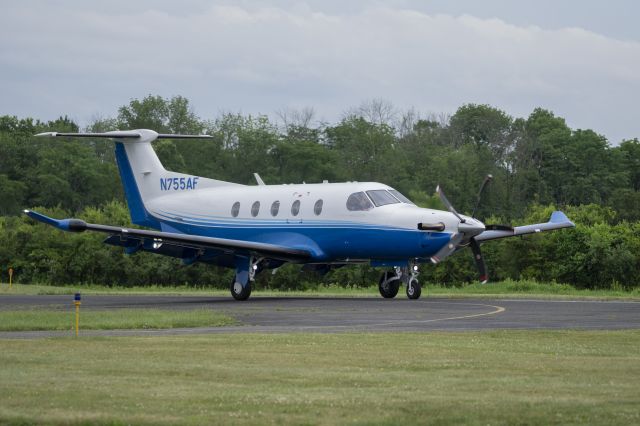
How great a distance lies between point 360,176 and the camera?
84.6 meters

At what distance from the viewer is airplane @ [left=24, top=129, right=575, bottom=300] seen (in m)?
34.5

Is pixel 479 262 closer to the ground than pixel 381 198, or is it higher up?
closer to the ground

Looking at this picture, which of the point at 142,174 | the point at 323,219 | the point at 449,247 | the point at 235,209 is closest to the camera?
the point at 449,247

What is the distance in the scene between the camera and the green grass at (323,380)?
12844mm

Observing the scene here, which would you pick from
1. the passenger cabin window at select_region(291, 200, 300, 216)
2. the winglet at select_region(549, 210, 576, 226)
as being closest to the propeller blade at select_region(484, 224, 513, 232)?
the winglet at select_region(549, 210, 576, 226)

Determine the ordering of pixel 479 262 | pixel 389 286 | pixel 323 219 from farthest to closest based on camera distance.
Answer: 1. pixel 389 286
2. pixel 323 219
3. pixel 479 262

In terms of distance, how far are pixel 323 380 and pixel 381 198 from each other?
21.0 metres

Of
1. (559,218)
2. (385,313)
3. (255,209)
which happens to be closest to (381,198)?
(255,209)

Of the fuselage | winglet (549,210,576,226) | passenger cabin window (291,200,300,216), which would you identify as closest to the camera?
the fuselage

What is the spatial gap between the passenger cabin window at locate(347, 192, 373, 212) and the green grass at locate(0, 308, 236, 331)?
8303mm

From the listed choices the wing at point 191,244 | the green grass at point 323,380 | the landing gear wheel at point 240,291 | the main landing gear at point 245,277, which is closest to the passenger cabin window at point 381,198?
the wing at point 191,244

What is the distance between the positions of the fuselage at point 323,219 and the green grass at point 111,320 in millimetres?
7853

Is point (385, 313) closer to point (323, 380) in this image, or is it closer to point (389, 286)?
point (389, 286)

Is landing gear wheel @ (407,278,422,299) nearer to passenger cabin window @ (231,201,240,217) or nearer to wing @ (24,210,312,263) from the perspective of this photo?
wing @ (24,210,312,263)
